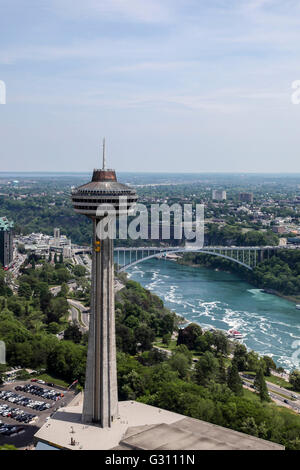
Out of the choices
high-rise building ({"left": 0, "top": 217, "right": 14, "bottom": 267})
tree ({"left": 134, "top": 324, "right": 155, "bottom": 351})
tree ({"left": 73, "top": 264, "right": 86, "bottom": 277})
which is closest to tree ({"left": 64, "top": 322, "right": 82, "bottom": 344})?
tree ({"left": 134, "top": 324, "right": 155, "bottom": 351})

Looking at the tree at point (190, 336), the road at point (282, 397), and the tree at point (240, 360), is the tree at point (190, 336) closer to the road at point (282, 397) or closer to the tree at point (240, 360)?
the tree at point (240, 360)

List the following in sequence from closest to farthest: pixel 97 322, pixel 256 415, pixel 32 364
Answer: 1. pixel 97 322
2. pixel 256 415
3. pixel 32 364

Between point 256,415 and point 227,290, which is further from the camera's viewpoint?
point 227,290

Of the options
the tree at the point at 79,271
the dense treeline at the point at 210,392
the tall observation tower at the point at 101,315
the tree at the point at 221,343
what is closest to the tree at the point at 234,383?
the dense treeline at the point at 210,392

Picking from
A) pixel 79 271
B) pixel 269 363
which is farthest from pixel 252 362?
pixel 79 271

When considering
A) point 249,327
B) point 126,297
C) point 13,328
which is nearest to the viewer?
point 13,328
